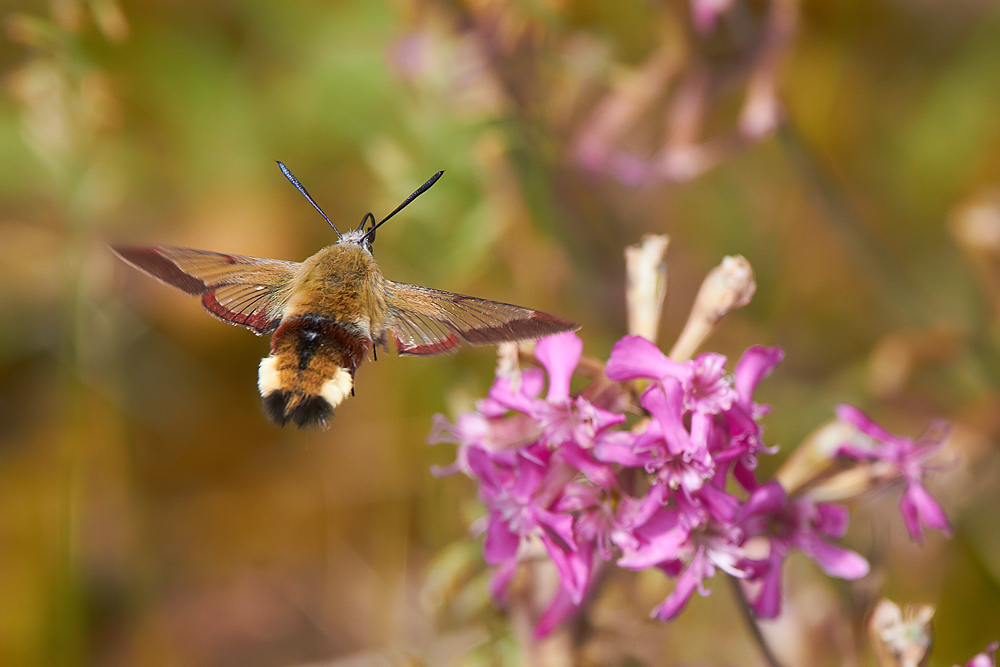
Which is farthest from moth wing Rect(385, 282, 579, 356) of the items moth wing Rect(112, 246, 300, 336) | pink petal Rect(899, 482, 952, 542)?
pink petal Rect(899, 482, 952, 542)

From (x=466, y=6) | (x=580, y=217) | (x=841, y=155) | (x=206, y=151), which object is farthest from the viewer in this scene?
(x=206, y=151)

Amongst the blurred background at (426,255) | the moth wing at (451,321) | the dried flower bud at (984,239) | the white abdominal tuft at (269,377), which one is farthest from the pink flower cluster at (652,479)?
the dried flower bud at (984,239)

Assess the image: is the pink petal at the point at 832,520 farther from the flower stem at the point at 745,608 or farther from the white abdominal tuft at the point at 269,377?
the white abdominal tuft at the point at 269,377

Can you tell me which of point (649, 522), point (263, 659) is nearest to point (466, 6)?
point (649, 522)

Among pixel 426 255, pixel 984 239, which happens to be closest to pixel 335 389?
pixel 426 255

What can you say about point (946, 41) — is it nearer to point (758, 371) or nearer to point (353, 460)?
point (758, 371)

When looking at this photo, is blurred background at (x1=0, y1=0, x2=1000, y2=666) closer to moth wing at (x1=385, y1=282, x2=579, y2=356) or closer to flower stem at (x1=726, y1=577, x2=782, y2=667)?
flower stem at (x1=726, y1=577, x2=782, y2=667)
